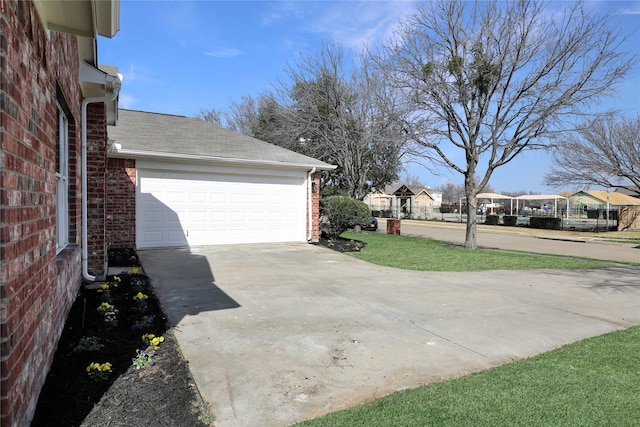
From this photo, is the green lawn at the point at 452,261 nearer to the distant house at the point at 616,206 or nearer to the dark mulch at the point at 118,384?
the dark mulch at the point at 118,384

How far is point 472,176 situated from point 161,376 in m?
13.3

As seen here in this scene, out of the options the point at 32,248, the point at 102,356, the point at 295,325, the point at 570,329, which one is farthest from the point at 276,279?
the point at 32,248

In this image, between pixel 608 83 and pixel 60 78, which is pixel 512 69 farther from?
pixel 60 78

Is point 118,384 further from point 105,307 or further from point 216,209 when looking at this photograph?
point 216,209

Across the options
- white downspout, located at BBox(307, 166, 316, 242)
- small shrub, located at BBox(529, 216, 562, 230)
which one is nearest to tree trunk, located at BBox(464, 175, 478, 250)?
white downspout, located at BBox(307, 166, 316, 242)

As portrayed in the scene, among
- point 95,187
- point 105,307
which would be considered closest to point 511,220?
point 95,187

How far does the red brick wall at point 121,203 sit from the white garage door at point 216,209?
0.60ft

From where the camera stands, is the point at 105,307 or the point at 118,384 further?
the point at 105,307

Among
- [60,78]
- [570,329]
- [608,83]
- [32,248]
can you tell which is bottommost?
[570,329]

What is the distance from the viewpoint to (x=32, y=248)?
258 cm

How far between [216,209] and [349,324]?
324 inches

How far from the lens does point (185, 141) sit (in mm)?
12750

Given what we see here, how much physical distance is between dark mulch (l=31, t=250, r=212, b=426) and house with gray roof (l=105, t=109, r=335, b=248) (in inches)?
267

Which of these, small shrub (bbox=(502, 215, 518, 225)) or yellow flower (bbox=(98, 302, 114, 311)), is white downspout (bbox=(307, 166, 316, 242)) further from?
small shrub (bbox=(502, 215, 518, 225))
